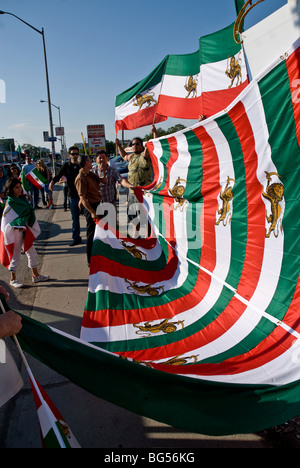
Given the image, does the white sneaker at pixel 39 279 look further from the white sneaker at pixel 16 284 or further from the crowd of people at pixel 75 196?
the white sneaker at pixel 16 284

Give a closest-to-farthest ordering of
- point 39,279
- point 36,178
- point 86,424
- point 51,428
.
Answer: point 51,428 → point 86,424 → point 39,279 → point 36,178

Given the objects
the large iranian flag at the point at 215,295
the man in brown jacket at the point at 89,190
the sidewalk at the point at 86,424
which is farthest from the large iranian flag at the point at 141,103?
the sidewalk at the point at 86,424

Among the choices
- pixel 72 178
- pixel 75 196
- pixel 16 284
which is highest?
pixel 72 178

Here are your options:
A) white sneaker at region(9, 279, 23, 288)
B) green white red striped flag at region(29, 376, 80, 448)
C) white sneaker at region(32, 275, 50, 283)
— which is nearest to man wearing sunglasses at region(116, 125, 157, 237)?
white sneaker at region(32, 275, 50, 283)

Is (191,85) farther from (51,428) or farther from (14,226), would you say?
(51,428)

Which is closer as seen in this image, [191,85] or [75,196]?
[191,85]

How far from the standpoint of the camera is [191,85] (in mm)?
4969

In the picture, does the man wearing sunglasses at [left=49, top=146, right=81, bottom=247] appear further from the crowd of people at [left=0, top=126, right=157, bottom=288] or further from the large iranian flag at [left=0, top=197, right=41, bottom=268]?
the large iranian flag at [left=0, top=197, right=41, bottom=268]

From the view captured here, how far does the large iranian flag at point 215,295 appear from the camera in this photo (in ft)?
5.82

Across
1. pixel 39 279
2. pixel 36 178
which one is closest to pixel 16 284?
pixel 39 279

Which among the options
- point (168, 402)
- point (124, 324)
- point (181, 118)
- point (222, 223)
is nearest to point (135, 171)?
point (181, 118)

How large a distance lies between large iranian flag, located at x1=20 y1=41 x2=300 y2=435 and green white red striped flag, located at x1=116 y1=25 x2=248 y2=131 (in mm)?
949

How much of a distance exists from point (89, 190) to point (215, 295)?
3.12 m

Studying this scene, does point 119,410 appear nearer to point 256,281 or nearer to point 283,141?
point 256,281
